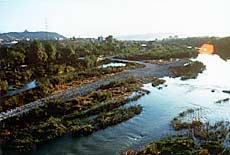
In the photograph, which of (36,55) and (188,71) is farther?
(36,55)

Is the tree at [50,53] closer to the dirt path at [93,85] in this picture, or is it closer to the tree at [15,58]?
the tree at [15,58]

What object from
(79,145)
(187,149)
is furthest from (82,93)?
(187,149)

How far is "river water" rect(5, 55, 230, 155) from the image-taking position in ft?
31.3

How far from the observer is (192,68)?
26891 millimetres

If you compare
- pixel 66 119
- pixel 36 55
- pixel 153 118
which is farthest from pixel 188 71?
pixel 66 119

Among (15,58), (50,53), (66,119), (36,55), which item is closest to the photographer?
(66,119)

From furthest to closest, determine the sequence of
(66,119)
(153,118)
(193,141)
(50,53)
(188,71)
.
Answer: (50,53) < (188,71) < (153,118) < (66,119) < (193,141)

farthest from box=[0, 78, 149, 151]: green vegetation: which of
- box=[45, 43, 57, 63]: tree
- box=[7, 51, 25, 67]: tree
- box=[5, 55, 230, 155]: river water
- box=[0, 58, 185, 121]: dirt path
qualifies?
box=[45, 43, 57, 63]: tree

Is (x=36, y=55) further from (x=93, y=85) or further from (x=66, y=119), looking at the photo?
(x=66, y=119)

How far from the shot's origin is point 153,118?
12531mm

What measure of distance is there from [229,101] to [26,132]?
31.2ft

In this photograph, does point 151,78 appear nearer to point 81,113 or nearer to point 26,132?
point 81,113

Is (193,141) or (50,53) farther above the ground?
(50,53)

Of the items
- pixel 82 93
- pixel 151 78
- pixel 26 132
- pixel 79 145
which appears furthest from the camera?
pixel 151 78
